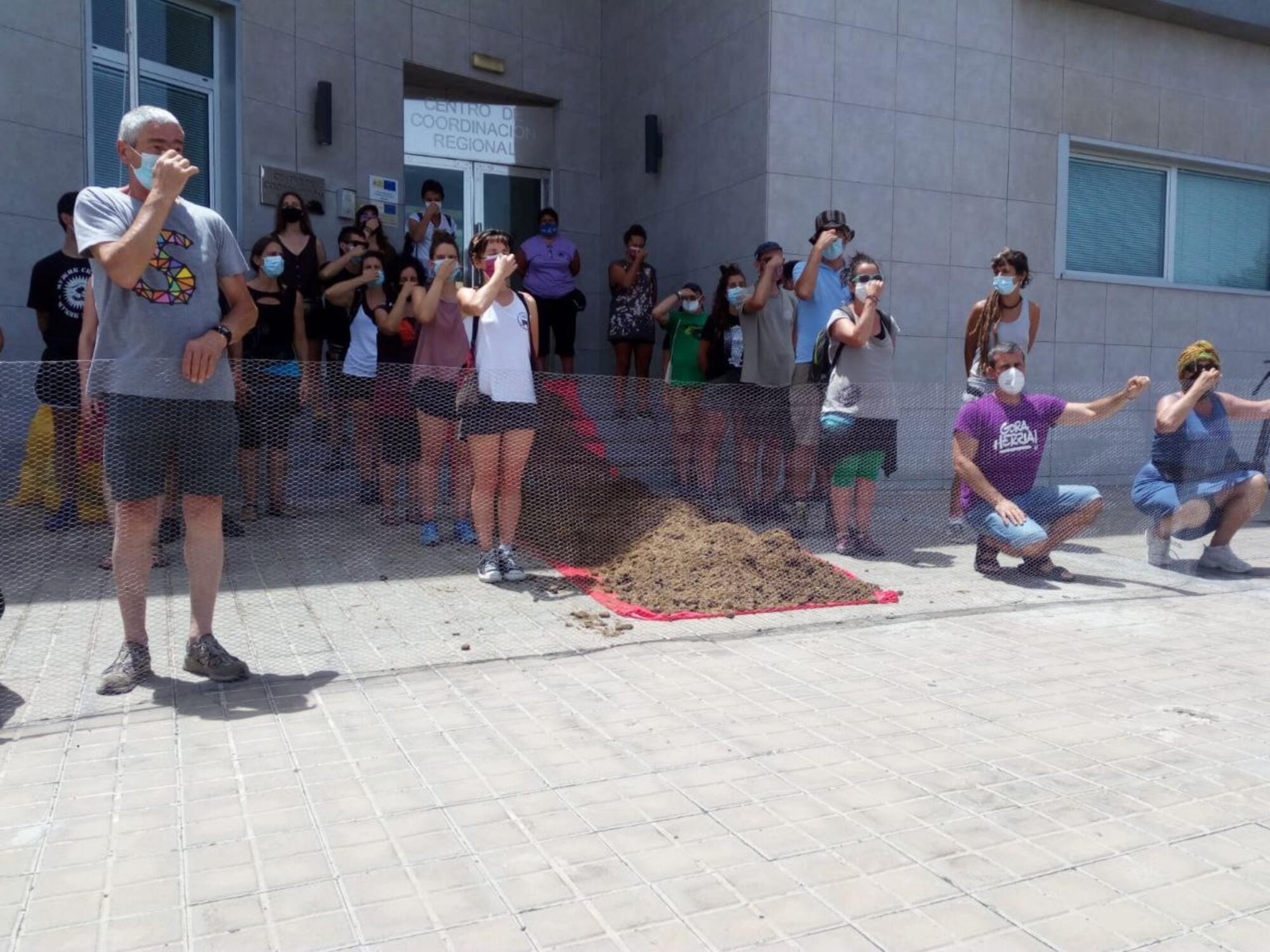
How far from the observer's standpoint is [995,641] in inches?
192

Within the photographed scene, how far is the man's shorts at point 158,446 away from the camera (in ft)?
12.6

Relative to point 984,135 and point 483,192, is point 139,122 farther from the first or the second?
point 984,135

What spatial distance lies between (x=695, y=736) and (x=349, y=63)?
782 centimetres

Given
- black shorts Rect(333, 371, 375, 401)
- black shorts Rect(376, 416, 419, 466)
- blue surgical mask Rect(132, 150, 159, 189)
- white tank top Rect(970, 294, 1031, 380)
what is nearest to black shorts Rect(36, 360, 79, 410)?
blue surgical mask Rect(132, 150, 159, 189)

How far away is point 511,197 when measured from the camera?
11219mm

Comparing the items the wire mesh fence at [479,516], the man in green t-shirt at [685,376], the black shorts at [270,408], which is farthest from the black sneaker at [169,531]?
the man in green t-shirt at [685,376]

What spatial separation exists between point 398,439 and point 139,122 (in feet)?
7.57

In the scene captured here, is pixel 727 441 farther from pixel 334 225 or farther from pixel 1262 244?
pixel 1262 244

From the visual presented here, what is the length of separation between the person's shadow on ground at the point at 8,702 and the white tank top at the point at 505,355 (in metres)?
2.49

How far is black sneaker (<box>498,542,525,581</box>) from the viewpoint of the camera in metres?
5.70

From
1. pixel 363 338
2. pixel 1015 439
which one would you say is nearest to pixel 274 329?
pixel 363 338

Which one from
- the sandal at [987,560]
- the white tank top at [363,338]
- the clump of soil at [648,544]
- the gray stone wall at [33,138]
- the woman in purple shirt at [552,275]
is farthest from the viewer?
the woman in purple shirt at [552,275]

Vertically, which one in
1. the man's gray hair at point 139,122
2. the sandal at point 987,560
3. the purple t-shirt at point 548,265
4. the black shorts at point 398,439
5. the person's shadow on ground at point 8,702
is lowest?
the person's shadow on ground at point 8,702

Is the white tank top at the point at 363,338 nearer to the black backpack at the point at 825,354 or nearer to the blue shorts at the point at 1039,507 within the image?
the black backpack at the point at 825,354
